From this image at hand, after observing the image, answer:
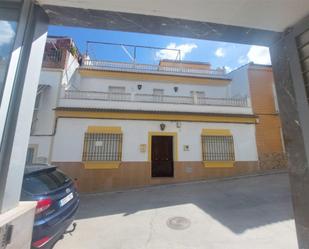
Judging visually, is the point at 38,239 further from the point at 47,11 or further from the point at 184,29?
the point at 184,29

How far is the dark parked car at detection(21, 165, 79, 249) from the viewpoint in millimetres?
3279

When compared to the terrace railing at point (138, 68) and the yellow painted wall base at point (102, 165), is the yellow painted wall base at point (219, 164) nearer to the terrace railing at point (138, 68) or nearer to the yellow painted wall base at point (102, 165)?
the yellow painted wall base at point (102, 165)

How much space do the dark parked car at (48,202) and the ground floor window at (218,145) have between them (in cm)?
841

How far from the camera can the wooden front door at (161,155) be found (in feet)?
39.5

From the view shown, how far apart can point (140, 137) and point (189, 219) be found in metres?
5.78

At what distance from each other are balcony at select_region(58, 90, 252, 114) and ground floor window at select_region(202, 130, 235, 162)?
1.45m

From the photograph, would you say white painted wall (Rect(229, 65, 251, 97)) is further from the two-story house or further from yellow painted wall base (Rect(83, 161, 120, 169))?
yellow painted wall base (Rect(83, 161, 120, 169))

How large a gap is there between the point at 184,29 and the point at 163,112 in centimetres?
918

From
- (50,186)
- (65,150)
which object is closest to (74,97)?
(65,150)

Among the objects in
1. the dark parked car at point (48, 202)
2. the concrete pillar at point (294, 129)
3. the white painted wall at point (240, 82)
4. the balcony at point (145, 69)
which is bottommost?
the dark parked car at point (48, 202)

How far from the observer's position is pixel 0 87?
1.34m

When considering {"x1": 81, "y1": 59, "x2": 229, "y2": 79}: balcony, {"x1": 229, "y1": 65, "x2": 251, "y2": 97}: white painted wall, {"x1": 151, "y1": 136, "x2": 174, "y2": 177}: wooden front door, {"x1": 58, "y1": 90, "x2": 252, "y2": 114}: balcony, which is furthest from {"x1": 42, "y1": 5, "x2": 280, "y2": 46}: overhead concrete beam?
{"x1": 229, "y1": 65, "x2": 251, "y2": 97}: white painted wall

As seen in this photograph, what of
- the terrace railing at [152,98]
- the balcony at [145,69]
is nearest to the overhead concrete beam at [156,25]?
the terrace railing at [152,98]

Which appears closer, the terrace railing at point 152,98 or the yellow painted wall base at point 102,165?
the yellow painted wall base at point 102,165
